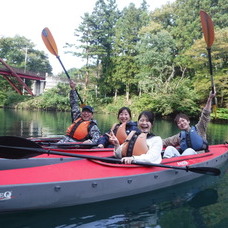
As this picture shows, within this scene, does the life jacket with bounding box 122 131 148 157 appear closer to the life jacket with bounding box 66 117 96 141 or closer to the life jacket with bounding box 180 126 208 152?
the life jacket with bounding box 180 126 208 152

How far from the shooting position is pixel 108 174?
309 centimetres

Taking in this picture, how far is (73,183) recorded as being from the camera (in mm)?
2814

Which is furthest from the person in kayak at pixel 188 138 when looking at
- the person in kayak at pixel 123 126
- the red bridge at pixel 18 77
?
the red bridge at pixel 18 77

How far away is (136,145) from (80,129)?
1983 mm

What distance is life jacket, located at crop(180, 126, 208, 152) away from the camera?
445cm

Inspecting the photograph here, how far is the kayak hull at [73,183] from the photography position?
2570 millimetres

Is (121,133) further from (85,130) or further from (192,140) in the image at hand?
(192,140)

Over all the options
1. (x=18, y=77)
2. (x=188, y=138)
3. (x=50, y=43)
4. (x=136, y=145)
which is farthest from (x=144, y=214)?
(x=18, y=77)

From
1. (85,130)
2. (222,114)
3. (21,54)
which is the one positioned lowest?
(85,130)

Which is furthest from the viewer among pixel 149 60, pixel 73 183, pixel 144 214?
pixel 149 60

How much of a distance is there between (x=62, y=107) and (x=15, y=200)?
76.6 feet

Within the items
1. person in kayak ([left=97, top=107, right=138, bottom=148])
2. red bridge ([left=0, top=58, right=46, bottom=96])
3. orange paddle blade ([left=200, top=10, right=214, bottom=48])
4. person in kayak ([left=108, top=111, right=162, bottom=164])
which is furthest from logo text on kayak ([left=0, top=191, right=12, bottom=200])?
red bridge ([left=0, top=58, right=46, bottom=96])

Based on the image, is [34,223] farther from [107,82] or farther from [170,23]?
[170,23]

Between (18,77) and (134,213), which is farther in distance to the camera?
(18,77)
